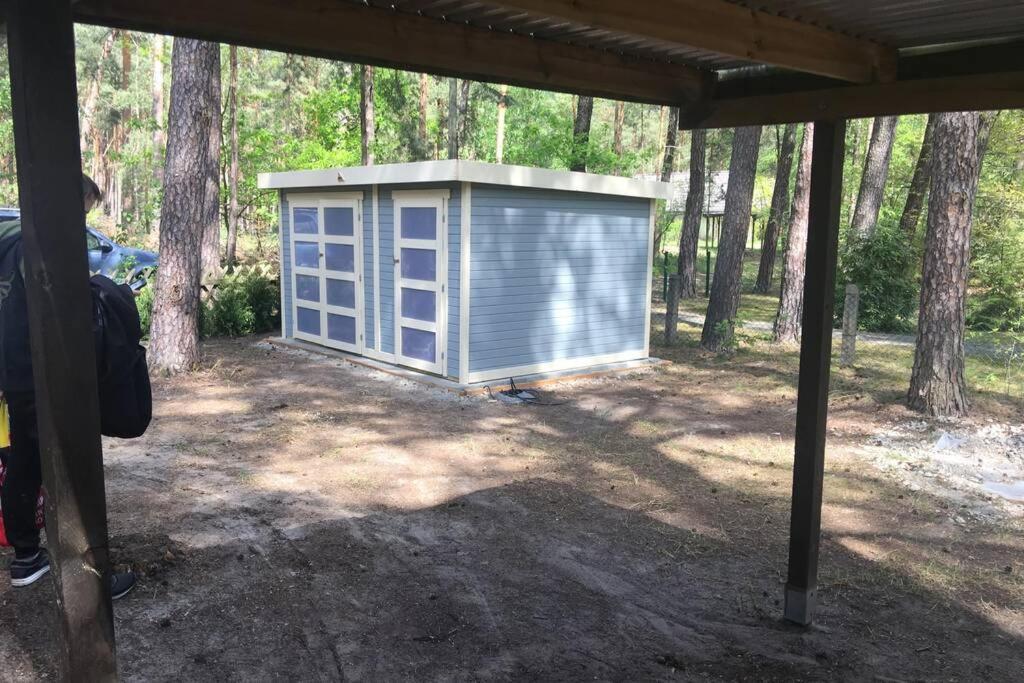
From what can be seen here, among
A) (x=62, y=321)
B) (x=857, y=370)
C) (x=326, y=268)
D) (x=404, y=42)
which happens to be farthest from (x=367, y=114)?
(x=62, y=321)

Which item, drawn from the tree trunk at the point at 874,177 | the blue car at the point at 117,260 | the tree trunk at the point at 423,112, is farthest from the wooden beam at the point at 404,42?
the tree trunk at the point at 423,112

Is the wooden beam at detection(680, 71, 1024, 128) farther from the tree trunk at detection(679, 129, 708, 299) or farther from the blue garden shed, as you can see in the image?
the tree trunk at detection(679, 129, 708, 299)

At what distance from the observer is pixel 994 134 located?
53.8ft

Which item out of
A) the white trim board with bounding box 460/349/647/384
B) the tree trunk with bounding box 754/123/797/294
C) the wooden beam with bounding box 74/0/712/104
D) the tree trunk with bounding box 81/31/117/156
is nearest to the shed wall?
the white trim board with bounding box 460/349/647/384

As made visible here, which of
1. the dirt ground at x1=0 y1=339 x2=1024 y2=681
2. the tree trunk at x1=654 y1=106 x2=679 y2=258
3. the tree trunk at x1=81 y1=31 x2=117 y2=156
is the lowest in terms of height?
the dirt ground at x1=0 y1=339 x2=1024 y2=681

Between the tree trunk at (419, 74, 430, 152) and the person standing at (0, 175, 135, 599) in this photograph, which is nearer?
the person standing at (0, 175, 135, 599)

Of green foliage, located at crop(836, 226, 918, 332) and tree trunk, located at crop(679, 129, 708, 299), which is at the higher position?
tree trunk, located at crop(679, 129, 708, 299)

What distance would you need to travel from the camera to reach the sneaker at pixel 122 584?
3.58m

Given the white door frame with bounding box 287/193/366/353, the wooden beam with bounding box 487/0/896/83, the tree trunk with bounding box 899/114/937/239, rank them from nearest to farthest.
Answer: the wooden beam with bounding box 487/0/896/83, the white door frame with bounding box 287/193/366/353, the tree trunk with bounding box 899/114/937/239

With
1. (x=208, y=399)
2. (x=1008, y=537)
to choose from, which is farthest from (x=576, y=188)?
(x=1008, y=537)

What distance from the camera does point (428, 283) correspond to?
30.6ft

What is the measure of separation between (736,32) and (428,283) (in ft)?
22.2

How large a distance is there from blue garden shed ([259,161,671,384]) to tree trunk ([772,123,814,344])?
2523 mm

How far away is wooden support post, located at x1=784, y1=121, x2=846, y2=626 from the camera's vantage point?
11.1ft
